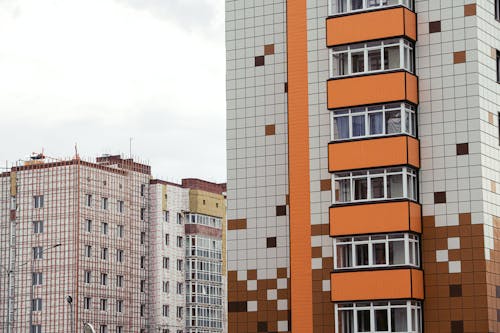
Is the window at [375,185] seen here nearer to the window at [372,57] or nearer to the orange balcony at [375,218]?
the orange balcony at [375,218]

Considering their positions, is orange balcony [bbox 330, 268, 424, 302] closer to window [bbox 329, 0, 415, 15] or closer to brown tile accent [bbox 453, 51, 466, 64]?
brown tile accent [bbox 453, 51, 466, 64]

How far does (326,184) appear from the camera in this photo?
51750 mm

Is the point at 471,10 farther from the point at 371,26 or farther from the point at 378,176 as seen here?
the point at 378,176

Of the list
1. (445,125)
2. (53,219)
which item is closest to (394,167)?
(445,125)

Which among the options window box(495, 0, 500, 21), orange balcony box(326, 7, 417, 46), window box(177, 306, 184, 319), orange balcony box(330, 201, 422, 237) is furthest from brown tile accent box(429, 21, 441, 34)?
window box(177, 306, 184, 319)

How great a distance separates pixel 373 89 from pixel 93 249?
209 feet

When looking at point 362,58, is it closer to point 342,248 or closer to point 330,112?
point 330,112

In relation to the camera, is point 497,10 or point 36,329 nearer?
point 497,10

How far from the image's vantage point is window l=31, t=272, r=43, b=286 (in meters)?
108

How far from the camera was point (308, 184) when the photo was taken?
171 feet

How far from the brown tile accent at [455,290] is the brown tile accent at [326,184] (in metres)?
6.90

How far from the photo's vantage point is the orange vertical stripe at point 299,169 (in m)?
51.4

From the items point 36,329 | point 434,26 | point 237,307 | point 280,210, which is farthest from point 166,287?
point 434,26

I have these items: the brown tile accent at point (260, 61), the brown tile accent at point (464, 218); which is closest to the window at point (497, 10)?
the brown tile accent at point (464, 218)
